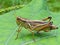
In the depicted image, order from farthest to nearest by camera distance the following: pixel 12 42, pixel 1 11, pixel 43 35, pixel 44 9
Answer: pixel 1 11
pixel 44 9
pixel 43 35
pixel 12 42

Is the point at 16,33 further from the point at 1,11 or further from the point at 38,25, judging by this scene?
the point at 1,11

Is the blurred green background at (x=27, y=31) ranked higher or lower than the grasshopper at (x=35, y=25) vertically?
lower

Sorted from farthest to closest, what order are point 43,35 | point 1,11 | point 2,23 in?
point 1,11 → point 2,23 → point 43,35

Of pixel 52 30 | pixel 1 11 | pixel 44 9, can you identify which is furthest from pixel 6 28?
pixel 1 11

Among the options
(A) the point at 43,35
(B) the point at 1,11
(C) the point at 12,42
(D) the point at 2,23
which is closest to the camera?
(C) the point at 12,42

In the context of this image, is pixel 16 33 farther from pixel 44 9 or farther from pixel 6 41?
pixel 44 9

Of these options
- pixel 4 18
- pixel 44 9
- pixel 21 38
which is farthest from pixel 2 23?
pixel 44 9

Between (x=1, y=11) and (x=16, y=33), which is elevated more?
(x=16, y=33)

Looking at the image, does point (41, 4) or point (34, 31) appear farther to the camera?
point (41, 4)

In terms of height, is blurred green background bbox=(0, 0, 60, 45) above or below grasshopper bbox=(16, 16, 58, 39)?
below
